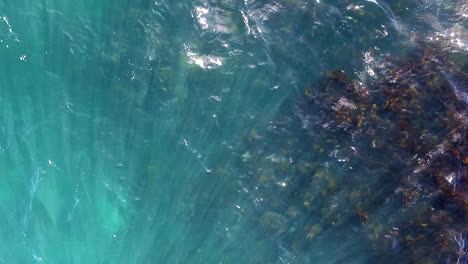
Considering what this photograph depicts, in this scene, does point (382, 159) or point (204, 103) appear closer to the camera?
point (382, 159)

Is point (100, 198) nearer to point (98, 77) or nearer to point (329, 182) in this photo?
point (98, 77)

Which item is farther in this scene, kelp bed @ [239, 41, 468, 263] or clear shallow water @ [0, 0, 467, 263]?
clear shallow water @ [0, 0, 467, 263]

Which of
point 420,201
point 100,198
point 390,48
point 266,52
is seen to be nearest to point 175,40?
point 266,52

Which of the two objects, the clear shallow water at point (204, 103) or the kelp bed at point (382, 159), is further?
the clear shallow water at point (204, 103)

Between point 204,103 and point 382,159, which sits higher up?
point 382,159
